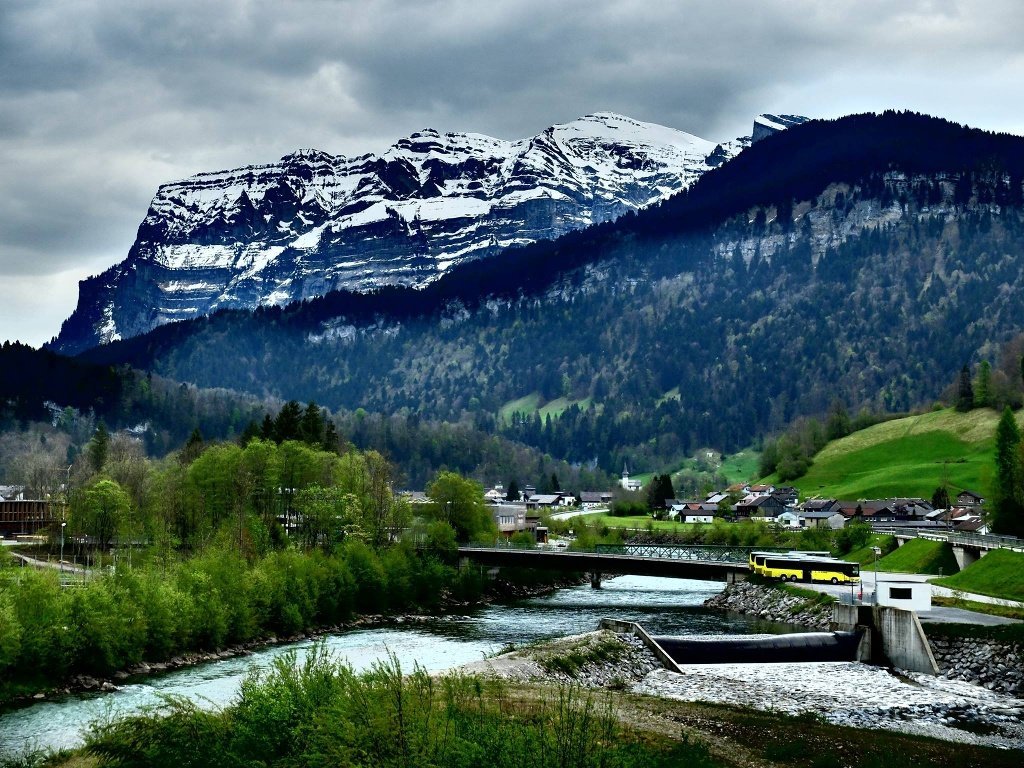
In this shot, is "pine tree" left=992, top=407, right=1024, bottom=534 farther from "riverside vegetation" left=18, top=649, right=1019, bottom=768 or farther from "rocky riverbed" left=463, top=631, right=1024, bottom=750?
"riverside vegetation" left=18, top=649, right=1019, bottom=768

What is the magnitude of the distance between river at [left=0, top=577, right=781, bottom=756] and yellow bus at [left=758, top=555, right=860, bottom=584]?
8.38 m

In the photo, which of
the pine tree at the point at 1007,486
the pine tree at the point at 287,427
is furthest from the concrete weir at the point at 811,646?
the pine tree at the point at 287,427

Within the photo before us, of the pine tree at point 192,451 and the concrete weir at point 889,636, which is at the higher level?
the pine tree at point 192,451

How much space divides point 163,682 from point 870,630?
156ft

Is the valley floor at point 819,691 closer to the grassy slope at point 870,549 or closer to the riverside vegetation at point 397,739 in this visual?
the riverside vegetation at point 397,739

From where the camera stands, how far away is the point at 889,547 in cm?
14725

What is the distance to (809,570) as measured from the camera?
4550 inches

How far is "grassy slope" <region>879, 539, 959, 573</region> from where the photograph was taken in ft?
392

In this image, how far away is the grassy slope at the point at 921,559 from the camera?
120m

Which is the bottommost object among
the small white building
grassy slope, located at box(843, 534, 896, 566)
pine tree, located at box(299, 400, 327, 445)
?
grassy slope, located at box(843, 534, 896, 566)

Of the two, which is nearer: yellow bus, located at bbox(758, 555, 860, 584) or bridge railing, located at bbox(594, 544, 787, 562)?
yellow bus, located at bbox(758, 555, 860, 584)

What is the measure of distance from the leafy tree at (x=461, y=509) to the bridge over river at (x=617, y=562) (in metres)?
8.53

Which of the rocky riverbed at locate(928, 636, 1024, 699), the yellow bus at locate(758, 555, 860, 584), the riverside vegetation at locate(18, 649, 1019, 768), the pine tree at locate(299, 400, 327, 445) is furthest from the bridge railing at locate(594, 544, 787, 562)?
the riverside vegetation at locate(18, 649, 1019, 768)

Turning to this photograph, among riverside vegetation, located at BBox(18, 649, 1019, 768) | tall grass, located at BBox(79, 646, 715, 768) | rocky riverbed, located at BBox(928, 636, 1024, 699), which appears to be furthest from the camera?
rocky riverbed, located at BBox(928, 636, 1024, 699)
